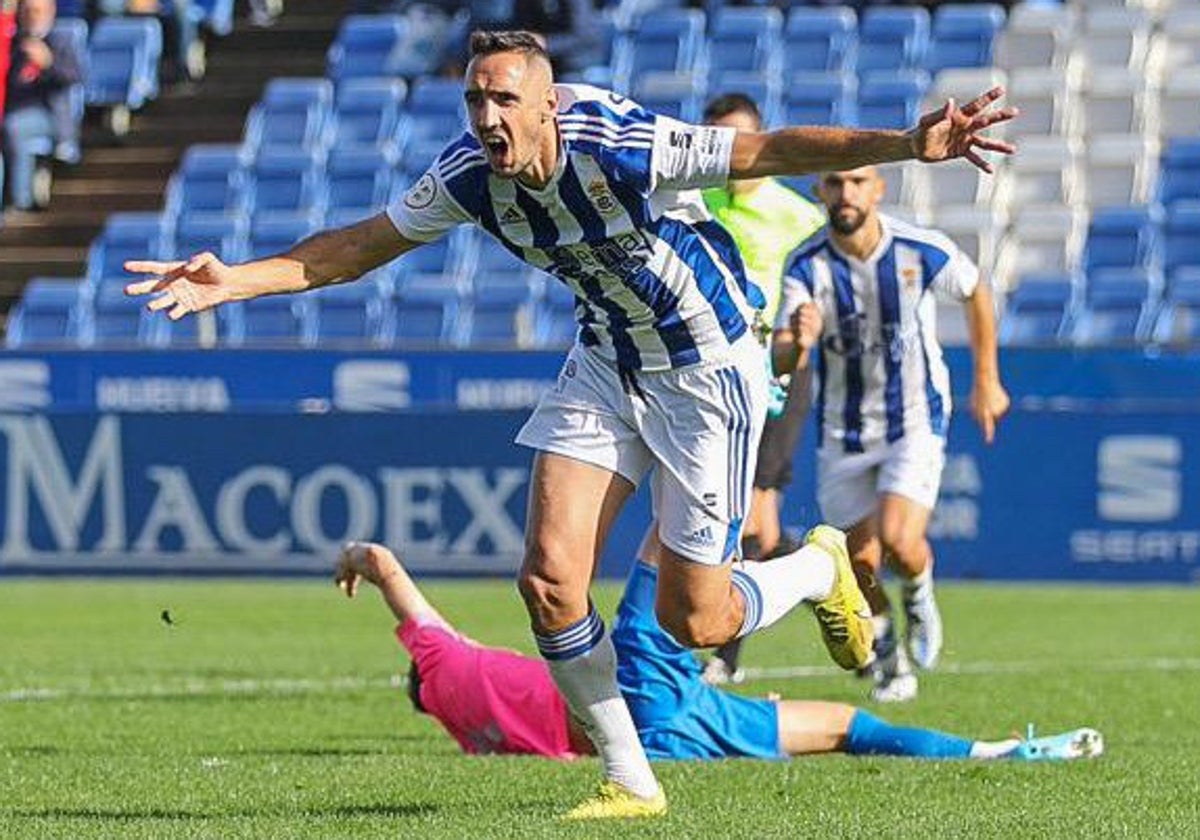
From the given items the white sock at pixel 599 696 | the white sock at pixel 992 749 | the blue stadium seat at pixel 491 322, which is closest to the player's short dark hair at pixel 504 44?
the white sock at pixel 599 696

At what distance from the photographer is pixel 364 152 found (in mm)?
25828

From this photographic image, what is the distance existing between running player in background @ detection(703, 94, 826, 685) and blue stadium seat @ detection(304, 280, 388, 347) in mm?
11296

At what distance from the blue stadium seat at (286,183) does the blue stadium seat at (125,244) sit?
2.93 feet

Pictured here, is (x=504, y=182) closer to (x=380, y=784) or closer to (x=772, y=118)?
(x=380, y=784)

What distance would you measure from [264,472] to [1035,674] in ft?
27.9

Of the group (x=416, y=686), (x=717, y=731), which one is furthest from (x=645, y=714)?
(x=416, y=686)

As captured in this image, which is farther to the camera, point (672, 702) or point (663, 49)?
point (663, 49)

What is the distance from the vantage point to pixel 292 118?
87.4 ft

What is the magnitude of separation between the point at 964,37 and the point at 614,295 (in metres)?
17.3

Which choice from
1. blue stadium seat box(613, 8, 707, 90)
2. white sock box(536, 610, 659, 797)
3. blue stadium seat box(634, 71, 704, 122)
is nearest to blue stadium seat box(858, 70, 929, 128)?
blue stadium seat box(634, 71, 704, 122)

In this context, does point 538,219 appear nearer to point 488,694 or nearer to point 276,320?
point 488,694

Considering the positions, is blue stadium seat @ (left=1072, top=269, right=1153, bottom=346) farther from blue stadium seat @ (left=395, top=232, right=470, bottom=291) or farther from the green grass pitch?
blue stadium seat @ (left=395, top=232, right=470, bottom=291)

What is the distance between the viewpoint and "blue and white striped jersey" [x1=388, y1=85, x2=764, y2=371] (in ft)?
25.1

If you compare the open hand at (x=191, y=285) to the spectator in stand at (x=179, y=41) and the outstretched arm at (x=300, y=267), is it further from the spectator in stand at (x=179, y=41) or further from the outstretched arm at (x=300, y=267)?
the spectator in stand at (x=179, y=41)
